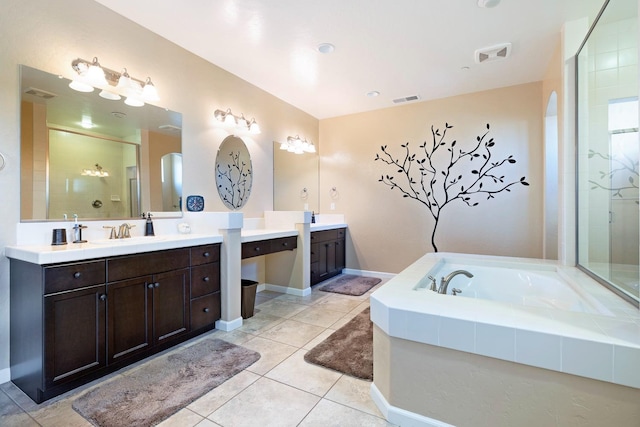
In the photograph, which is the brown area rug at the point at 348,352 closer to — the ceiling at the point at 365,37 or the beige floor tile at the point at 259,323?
the beige floor tile at the point at 259,323

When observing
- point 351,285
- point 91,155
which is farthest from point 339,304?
point 91,155

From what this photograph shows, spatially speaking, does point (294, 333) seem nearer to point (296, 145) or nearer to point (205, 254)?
point (205, 254)

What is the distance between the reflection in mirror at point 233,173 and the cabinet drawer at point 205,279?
1.03 m

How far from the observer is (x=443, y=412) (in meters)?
1.38

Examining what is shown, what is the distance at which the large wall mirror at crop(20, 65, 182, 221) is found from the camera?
6.54 feet

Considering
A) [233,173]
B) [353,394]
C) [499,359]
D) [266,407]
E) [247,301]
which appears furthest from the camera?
[233,173]

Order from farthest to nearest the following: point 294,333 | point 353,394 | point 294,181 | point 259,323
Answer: point 294,181, point 259,323, point 294,333, point 353,394

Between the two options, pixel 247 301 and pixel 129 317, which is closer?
pixel 129 317

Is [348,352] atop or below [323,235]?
below

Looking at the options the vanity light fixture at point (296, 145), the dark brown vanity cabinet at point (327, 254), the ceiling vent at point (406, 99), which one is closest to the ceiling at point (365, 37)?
the ceiling vent at point (406, 99)

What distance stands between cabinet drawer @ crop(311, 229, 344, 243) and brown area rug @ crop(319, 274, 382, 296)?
0.65 metres

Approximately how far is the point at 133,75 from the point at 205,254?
5.38ft

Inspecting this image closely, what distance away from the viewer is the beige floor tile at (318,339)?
2.38 meters

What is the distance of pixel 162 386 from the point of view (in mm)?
1826
